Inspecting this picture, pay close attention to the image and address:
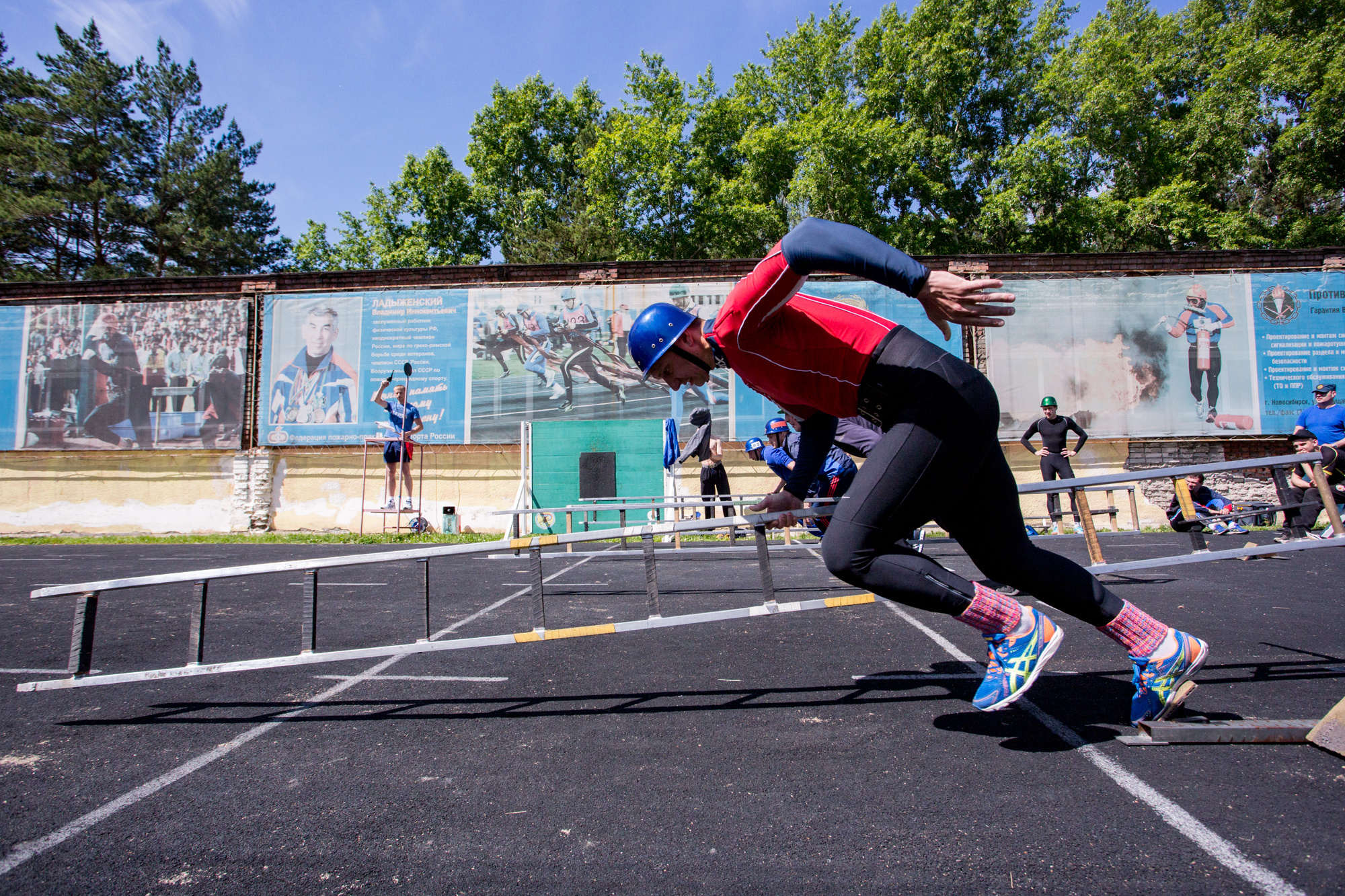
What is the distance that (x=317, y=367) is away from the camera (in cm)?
1644

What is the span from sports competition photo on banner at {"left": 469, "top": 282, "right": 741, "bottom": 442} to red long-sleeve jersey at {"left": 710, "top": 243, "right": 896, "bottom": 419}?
13120mm

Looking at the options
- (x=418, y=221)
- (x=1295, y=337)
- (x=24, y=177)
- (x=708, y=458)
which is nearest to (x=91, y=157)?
(x=24, y=177)

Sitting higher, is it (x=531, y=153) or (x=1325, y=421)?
(x=531, y=153)

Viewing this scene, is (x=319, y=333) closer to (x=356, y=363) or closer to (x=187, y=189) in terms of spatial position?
(x=356, y=363)

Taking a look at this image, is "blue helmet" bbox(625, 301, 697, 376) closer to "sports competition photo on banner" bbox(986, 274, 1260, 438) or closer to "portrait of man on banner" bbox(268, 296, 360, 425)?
"sports competition photo on banner" bbox(986, 274, 1260, 438)

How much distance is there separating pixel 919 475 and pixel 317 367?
55.2 ft

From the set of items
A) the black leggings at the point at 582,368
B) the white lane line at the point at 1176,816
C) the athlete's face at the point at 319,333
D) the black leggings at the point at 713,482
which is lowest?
the white lane line at the point at 1176,816

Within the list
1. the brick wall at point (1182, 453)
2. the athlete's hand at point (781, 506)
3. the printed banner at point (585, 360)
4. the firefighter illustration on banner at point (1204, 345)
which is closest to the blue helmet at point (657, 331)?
the athlete's hand at point (781, 506)

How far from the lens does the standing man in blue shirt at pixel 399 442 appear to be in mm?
14594

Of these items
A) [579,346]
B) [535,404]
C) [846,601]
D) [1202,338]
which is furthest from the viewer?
[579,346]

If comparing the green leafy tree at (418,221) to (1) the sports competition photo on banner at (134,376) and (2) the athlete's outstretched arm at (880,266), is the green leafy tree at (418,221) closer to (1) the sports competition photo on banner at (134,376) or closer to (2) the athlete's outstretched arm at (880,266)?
(1) the sports competition photo on banner at (134,376)

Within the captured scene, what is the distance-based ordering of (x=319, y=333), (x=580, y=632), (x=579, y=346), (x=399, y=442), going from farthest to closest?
(x=319, y=333) → (x=579, y=346) → (x=399, y=442) → (x=580, y=632)

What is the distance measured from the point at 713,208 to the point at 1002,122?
12.2 m

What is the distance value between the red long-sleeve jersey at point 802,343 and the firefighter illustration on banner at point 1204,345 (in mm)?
16700
